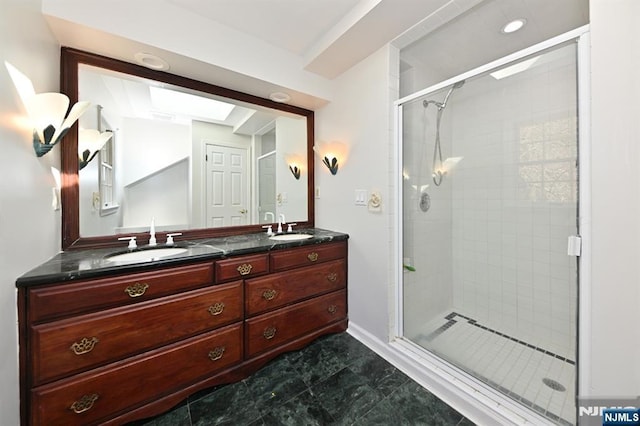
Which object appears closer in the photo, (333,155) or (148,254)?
(148,254)

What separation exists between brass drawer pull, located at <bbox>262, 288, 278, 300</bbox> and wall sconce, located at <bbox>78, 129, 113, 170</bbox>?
1485mm

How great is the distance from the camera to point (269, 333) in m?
1.70

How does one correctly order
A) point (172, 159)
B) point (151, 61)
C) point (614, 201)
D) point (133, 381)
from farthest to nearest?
point (172, 159), point (151, 61), point (133, 381), point (614, 201)

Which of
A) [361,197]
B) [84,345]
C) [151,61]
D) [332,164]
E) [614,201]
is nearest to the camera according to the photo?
[614,201]

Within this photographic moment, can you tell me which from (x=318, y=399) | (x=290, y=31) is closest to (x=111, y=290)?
(x=318, y=399)

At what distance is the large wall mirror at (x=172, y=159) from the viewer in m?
1.60

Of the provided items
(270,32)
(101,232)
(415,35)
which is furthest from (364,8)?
(101,232)

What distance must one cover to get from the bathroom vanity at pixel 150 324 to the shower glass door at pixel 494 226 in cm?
108

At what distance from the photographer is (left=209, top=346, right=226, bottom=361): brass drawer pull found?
1.46 m

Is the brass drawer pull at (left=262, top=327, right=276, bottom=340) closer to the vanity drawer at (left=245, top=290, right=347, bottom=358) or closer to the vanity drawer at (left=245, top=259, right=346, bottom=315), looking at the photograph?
the vanity drawer at (left=245, top=290, right=347, bottom=358)

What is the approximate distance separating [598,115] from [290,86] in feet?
6.34

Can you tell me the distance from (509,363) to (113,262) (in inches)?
104

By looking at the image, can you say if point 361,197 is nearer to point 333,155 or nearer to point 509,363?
point 333,155

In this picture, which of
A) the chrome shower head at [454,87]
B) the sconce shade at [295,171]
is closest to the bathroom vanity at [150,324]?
the sconce shade at [295,171]
